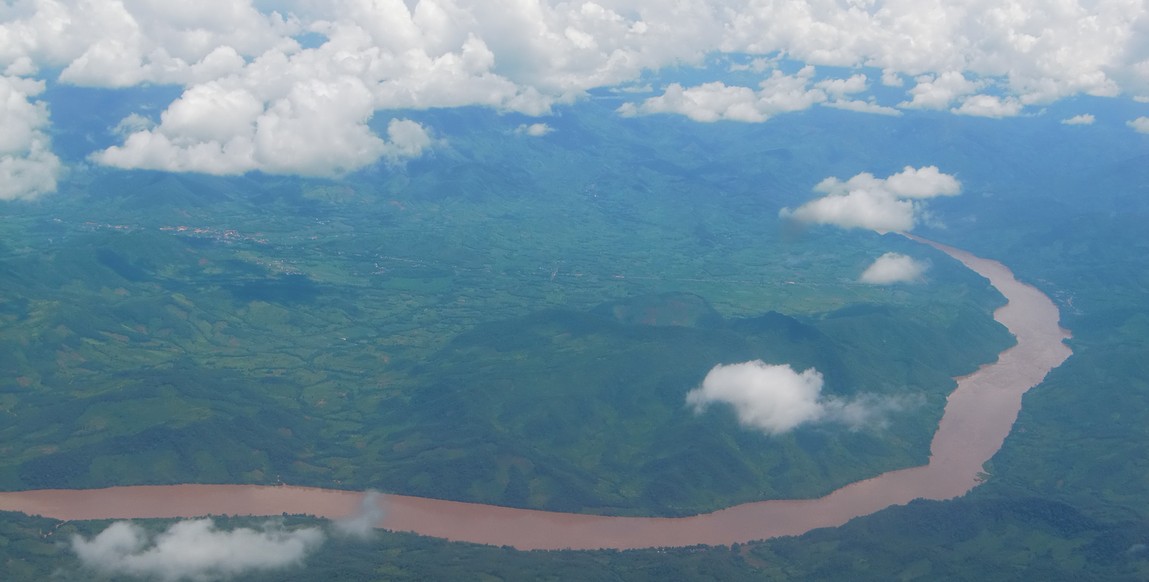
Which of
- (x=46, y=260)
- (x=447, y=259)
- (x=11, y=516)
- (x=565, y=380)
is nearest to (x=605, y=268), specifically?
(x=447, y=259)

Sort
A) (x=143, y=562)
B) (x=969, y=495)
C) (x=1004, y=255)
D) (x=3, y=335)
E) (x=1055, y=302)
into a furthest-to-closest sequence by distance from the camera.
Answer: (x=1004, y=255), (x=1055, y=302), (x=3, y=335), (x=969, y=495), (x=143, y=562)

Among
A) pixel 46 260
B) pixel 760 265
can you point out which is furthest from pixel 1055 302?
pixel 46 260

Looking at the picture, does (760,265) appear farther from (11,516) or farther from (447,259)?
(11,516)

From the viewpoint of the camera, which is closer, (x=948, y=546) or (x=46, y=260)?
(x=948, y=546)

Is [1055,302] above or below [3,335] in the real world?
above

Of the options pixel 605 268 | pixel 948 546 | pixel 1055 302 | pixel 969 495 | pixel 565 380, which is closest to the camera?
pixel 948 546

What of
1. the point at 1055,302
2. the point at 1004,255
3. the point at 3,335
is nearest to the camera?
the point at 3,335

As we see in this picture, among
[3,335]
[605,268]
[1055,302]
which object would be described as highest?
[605,268]

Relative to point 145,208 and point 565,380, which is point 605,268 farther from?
point 145,208

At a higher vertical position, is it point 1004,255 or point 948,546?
point 1004,255
